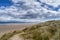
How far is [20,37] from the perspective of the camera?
2.02 meters

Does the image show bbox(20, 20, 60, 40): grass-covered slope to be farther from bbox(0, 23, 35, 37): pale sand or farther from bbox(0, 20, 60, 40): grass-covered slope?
bbox(0, 23, 35, 37): pale sand

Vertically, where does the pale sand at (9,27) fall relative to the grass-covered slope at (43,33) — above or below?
below

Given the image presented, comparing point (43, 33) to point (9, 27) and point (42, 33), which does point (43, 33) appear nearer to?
point (42, 33)

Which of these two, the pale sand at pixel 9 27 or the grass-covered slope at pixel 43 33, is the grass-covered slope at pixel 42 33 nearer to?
the grass-covered slope at pixel 43 33

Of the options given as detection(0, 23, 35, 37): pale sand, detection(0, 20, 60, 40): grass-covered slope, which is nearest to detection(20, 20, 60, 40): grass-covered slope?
detection(0, 20, 60, 40): grass-covered slope

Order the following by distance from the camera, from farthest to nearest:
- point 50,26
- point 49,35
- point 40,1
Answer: point 40,1 → point 50,26 → point 49,35

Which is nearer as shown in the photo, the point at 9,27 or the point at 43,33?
the point at 43,33

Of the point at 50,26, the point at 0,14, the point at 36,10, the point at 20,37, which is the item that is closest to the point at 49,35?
the point at 50,26

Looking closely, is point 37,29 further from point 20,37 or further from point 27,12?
point 27,12

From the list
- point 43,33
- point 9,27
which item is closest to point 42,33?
point 43,33

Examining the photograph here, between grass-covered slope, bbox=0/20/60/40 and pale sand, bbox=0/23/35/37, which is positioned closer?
grass-covered slope, bbox=0/20/60/40

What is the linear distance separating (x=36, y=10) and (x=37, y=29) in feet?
2.48

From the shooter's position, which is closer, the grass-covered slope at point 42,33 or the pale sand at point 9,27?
the grass-covered slope at point 42,33

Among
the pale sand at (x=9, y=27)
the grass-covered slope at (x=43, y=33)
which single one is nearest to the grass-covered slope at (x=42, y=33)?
the grass-covered slope at (x=43, y=33)
